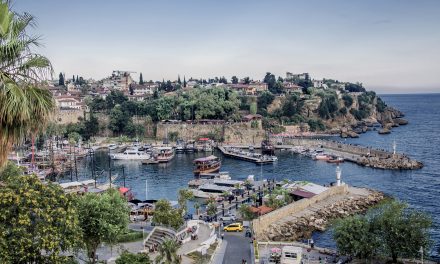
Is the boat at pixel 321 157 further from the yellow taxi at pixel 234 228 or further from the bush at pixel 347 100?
the bush at pixel 347 100

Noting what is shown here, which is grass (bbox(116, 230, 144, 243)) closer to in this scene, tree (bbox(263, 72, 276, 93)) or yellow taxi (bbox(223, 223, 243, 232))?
yellow taxi (bbox(223, 223, 243, 232))

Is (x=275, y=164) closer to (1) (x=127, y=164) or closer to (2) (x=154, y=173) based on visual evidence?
(2) (x=154, y=173)

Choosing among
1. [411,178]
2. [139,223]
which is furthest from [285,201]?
[411,178]

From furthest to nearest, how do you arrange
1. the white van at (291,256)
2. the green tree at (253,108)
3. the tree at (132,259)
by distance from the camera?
the green tree at (253,108) < the white van at (291,256) < the tree at (132,259)

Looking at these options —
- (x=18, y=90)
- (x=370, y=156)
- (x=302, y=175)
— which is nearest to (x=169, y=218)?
(x=18, y=90)

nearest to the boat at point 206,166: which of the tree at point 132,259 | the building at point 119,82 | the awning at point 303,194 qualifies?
the awning at point 303,194

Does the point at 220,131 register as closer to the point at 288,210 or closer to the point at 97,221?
the point at 288,210


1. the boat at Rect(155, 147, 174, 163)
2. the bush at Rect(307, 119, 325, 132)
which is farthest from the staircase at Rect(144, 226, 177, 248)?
the bush at Rect(307, 119, 325, 132)
